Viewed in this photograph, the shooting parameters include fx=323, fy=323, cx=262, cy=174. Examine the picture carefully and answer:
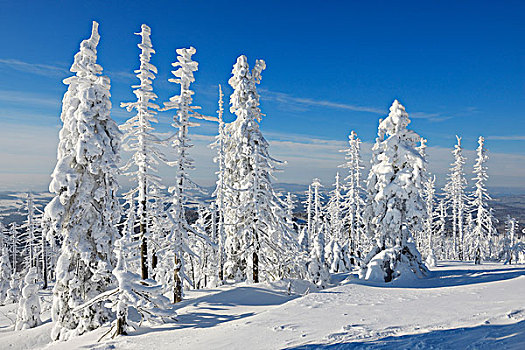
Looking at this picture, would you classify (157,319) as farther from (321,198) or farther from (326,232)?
(326,232)

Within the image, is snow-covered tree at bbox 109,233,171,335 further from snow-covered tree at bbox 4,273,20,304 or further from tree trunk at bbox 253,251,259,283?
snow-covered tree at bbox 4,273,20,304

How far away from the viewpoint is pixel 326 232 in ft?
193

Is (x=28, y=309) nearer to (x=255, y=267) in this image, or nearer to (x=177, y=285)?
(x=177, y=285)

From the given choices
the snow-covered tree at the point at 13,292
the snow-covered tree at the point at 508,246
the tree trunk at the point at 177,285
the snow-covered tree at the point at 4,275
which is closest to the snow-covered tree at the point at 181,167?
the tree trunk at the point at 177,285

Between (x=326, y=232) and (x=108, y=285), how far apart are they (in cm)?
4665

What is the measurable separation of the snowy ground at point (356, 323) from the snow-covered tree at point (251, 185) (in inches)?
203

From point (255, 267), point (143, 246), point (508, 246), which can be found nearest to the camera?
point (143, 246)

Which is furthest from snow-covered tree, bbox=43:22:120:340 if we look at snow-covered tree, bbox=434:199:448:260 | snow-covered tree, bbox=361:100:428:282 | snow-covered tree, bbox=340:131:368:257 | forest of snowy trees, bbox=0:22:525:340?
snow-covered tree, bbox=434:199:448:260

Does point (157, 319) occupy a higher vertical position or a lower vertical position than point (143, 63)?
lower

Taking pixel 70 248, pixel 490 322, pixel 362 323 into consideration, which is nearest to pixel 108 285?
pixel 70 248

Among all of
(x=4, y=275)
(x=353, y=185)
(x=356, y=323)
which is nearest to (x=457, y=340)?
(x=356, y=323)

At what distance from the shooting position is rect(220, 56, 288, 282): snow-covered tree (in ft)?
72.9

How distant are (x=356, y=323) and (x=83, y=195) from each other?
1367 cm

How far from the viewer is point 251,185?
72.4 ft
